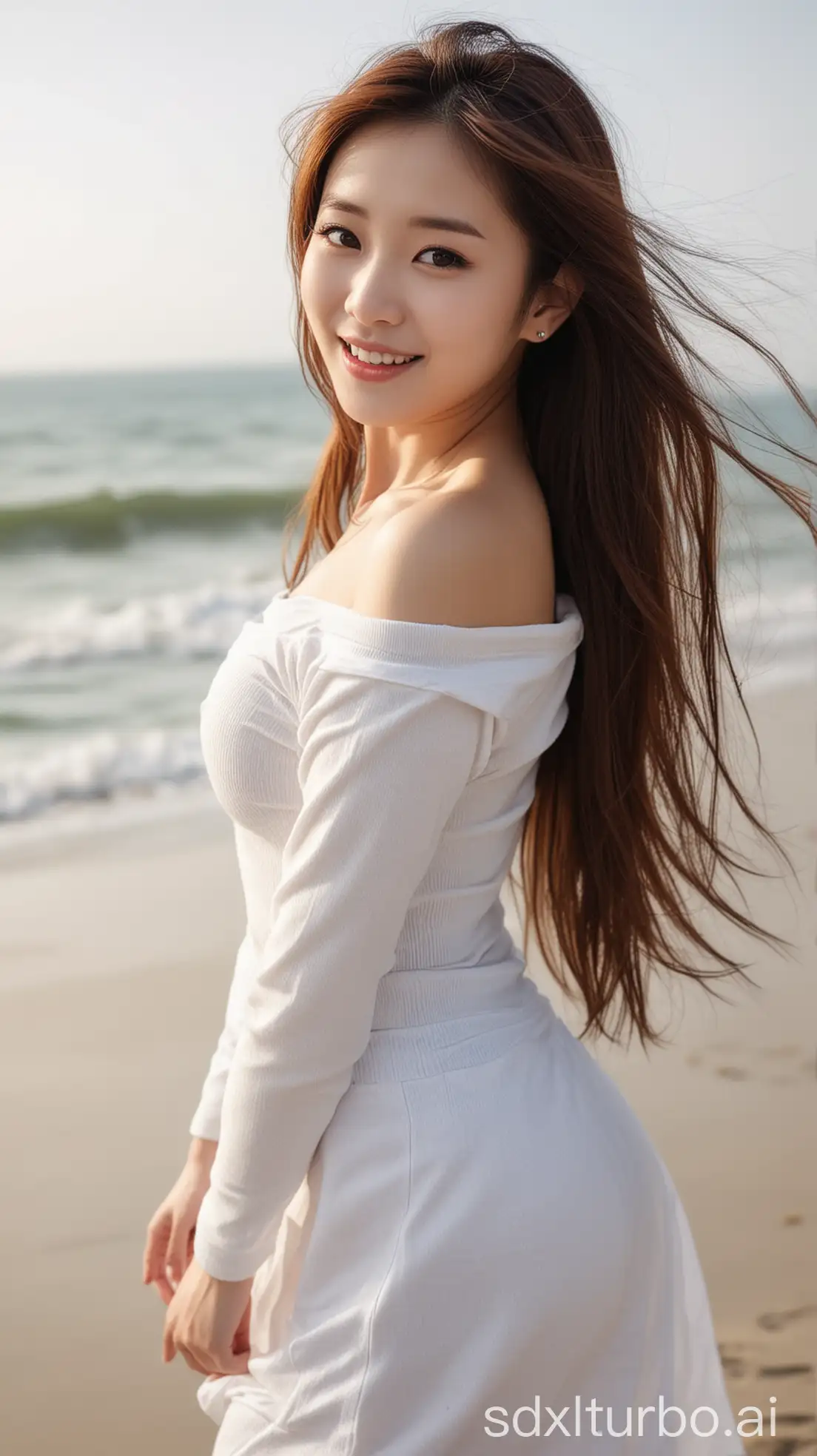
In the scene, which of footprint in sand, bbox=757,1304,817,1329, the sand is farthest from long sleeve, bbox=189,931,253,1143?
footprint in sand, bbox=757,1304,817,1329

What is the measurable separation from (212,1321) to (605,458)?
966 mm

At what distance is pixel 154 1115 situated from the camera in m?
3.12

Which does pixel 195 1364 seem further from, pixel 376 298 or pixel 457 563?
pixel 376 298

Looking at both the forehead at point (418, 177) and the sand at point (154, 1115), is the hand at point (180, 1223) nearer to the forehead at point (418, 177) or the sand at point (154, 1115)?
the sand at point (154, 1115)

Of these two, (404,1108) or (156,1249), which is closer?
(404,1108)

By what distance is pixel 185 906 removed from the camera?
4078 mm

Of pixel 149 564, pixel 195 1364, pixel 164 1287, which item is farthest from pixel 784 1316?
pixel 149 564

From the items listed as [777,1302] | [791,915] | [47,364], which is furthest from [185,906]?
[47,364]

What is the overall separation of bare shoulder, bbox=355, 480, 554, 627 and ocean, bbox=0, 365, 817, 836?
0.29 meters

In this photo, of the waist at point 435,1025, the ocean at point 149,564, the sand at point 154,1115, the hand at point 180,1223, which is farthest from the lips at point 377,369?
the sand at point 154,1115

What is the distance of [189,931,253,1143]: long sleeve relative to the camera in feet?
4.89

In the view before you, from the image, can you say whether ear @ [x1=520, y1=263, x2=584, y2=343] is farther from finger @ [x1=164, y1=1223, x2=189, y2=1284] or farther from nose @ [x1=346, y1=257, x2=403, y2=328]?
finger @ [x1=164, y1=1223, x2=189, y2=1284]

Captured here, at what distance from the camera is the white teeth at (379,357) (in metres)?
1.36

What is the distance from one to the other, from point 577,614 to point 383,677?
0.32 meters
